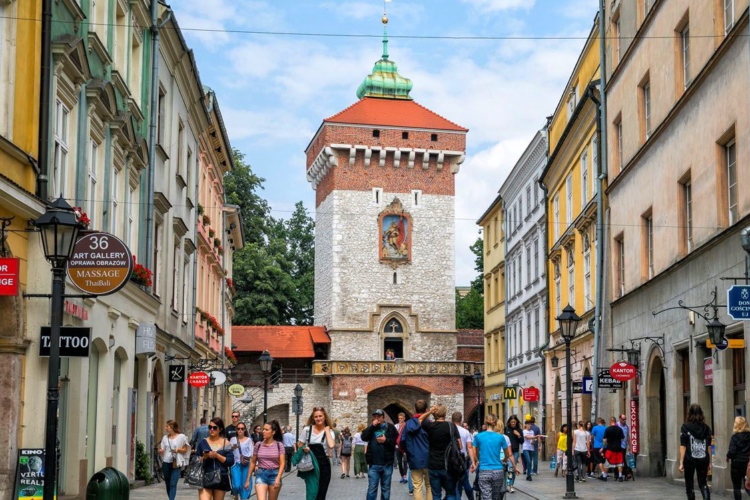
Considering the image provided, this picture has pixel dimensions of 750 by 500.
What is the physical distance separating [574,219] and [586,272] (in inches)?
101

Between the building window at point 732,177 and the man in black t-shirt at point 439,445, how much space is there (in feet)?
23.5

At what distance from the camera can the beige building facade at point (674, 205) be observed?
68.4ft

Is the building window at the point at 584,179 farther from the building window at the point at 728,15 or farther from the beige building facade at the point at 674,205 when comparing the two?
the building window at the point at 728,15

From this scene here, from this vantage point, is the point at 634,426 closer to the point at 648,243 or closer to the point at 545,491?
the point at 648,243

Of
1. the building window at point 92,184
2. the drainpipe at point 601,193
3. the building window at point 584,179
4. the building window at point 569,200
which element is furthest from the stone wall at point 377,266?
the building window at point 92,184

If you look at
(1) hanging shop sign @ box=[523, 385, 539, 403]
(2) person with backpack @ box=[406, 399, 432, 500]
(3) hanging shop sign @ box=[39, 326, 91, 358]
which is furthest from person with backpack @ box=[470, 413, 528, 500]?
(1) hanging shop sign @ box=[523, 385, 539, 403]

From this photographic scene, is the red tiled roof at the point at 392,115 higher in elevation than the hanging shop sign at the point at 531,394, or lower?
higher

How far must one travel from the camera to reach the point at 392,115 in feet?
243

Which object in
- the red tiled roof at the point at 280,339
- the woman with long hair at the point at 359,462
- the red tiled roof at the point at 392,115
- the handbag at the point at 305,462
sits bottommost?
the woman with long hair at the point at 359,462

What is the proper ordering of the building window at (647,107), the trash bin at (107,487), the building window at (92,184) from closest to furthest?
the trash bin at (107,487)
the building window at (92,184)
the building window at (647,107)

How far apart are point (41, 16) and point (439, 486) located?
823cm

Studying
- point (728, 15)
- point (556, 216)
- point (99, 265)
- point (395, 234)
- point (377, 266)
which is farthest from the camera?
point (395, 234)

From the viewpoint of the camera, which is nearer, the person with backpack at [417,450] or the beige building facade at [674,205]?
the person with backpack at [417,450]

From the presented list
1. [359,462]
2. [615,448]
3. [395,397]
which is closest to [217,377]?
[359,462]
